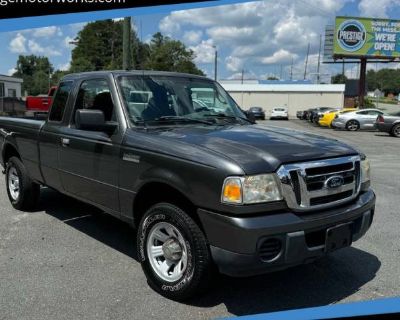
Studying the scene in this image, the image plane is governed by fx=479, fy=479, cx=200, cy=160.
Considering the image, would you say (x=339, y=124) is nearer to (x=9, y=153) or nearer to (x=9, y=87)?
(x=9, y=153)

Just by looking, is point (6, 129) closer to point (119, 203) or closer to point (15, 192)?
point (15, 192)

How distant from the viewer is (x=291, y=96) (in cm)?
6359

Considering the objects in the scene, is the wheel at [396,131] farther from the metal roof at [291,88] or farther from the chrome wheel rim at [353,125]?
the metal roof at [291,88]

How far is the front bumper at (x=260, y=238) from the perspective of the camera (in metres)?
3.38

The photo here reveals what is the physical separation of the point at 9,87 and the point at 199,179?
179 feet

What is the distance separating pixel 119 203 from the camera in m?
4.59

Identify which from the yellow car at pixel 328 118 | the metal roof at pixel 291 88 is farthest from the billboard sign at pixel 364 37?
the yellow car at pixel 328 118

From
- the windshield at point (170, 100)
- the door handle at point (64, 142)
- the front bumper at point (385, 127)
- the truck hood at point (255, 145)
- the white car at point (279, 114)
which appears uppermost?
the windshield at point (170, 100)

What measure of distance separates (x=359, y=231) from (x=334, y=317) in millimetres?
778

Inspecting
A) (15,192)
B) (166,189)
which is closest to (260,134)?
(166,189)

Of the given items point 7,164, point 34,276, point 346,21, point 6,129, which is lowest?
point 34,276

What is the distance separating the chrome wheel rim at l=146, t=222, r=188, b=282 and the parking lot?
0.22 meters

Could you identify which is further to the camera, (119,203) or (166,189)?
(119,203)

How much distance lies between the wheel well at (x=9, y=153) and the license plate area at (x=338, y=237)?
15.8 ft
